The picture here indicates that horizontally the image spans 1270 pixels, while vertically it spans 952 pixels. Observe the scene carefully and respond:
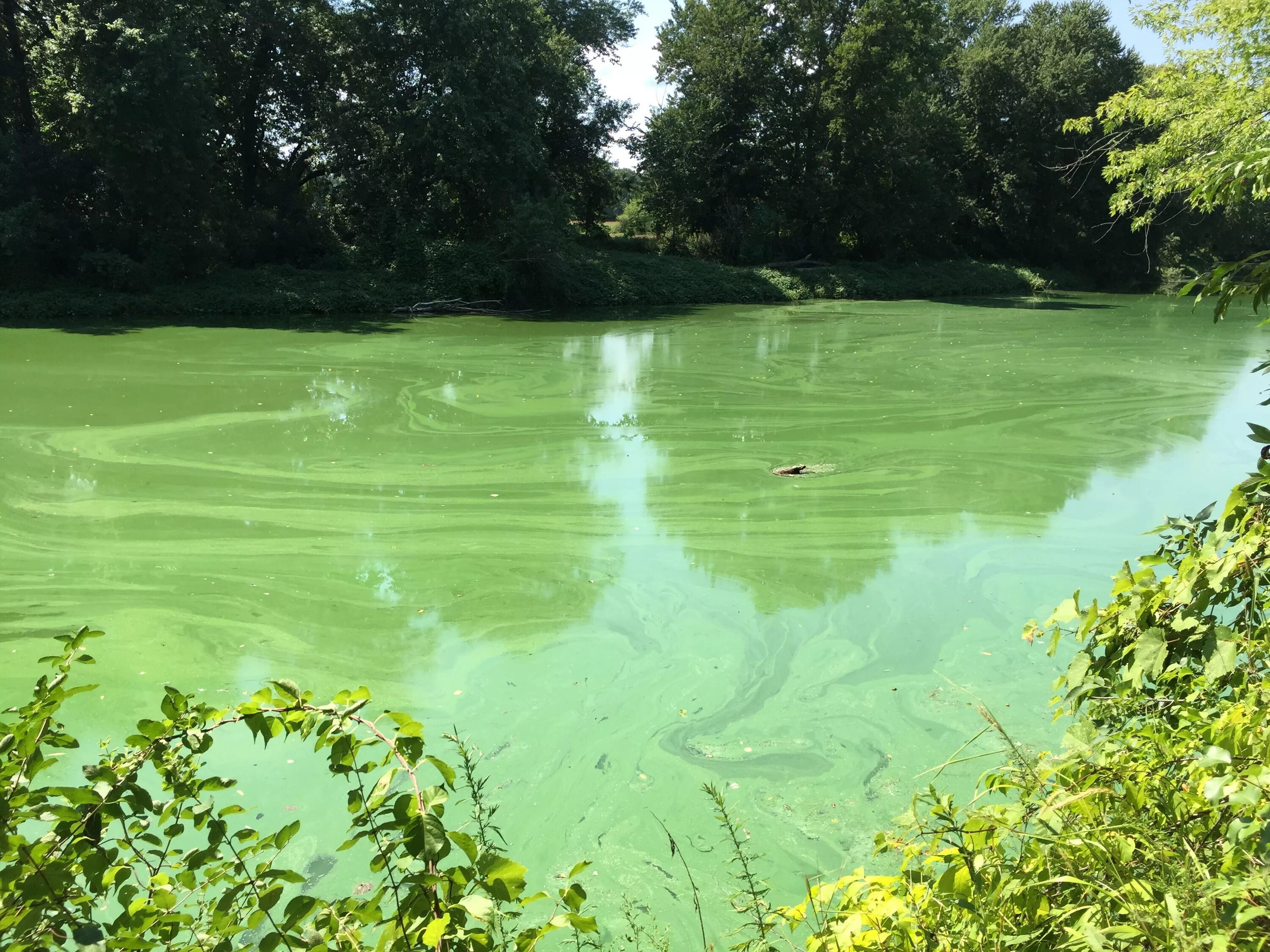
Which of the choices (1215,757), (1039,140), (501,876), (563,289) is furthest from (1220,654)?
(1039,140)

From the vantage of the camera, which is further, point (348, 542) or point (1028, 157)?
point (1028, 157)

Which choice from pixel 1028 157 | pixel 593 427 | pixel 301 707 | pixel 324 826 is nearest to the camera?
pixel 301 707

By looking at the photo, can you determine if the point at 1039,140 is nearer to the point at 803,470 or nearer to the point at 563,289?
the point at 563,289

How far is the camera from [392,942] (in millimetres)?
961

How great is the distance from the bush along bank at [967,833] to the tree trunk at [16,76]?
51.9 feet

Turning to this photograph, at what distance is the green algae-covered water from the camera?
8.78 ft

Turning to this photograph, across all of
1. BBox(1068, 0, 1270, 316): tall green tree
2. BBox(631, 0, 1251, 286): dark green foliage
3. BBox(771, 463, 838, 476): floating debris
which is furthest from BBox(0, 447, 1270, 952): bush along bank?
BBox(631, 0, 1251, 286): dark green foliage

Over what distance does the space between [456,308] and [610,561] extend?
36.2 feet

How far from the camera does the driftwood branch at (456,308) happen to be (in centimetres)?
1418

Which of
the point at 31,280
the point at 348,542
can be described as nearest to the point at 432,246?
the point at 31,280

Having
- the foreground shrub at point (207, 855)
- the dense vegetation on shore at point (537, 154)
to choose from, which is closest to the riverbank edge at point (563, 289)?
the dense vegetation on shore at point (537, 154)

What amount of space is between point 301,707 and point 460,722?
6.47 feet

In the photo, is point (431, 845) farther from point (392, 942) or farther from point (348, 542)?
point (348, 542)

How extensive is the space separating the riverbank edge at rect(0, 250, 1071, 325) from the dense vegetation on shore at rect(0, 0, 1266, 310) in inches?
2.5
